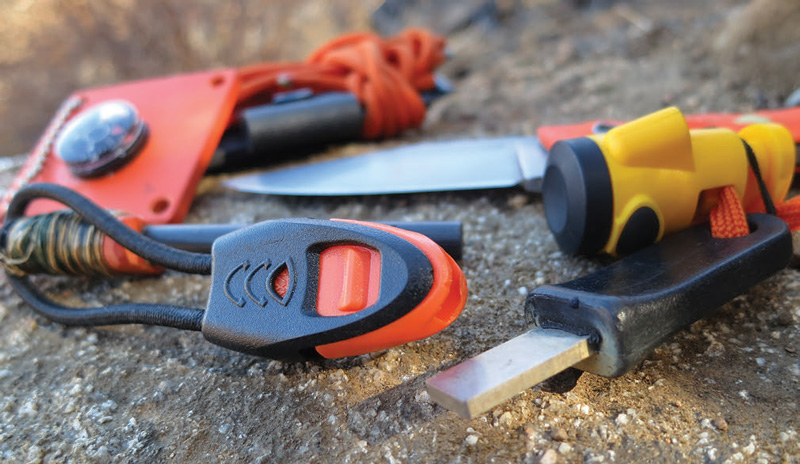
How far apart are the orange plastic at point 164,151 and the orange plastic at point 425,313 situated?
2.27ft

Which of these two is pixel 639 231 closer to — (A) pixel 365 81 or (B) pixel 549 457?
(B) pixel 549 457

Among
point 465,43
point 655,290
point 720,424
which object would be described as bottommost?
point 720,424

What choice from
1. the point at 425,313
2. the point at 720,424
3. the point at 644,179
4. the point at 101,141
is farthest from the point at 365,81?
the point at 720,424

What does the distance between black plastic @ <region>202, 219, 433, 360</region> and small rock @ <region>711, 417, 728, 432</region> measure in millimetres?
335

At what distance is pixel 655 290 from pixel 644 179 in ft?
0.60

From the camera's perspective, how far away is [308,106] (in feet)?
4.49

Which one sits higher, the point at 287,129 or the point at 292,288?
the point at 287,129

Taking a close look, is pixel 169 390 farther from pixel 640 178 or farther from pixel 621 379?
pixel 640 178

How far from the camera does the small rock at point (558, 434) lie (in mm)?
618

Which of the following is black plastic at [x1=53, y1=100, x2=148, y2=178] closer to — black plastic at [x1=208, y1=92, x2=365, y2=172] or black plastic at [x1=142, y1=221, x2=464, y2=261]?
black plastic at [x1=208, y1=92, x2=365, y2=172]

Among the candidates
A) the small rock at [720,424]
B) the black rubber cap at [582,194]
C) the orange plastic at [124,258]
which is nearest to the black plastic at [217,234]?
the orange plastic at [124,258]

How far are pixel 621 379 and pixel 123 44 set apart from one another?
2.69 meters

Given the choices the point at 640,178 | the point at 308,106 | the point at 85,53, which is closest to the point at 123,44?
the point at 85,53

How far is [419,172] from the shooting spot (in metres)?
1.19
